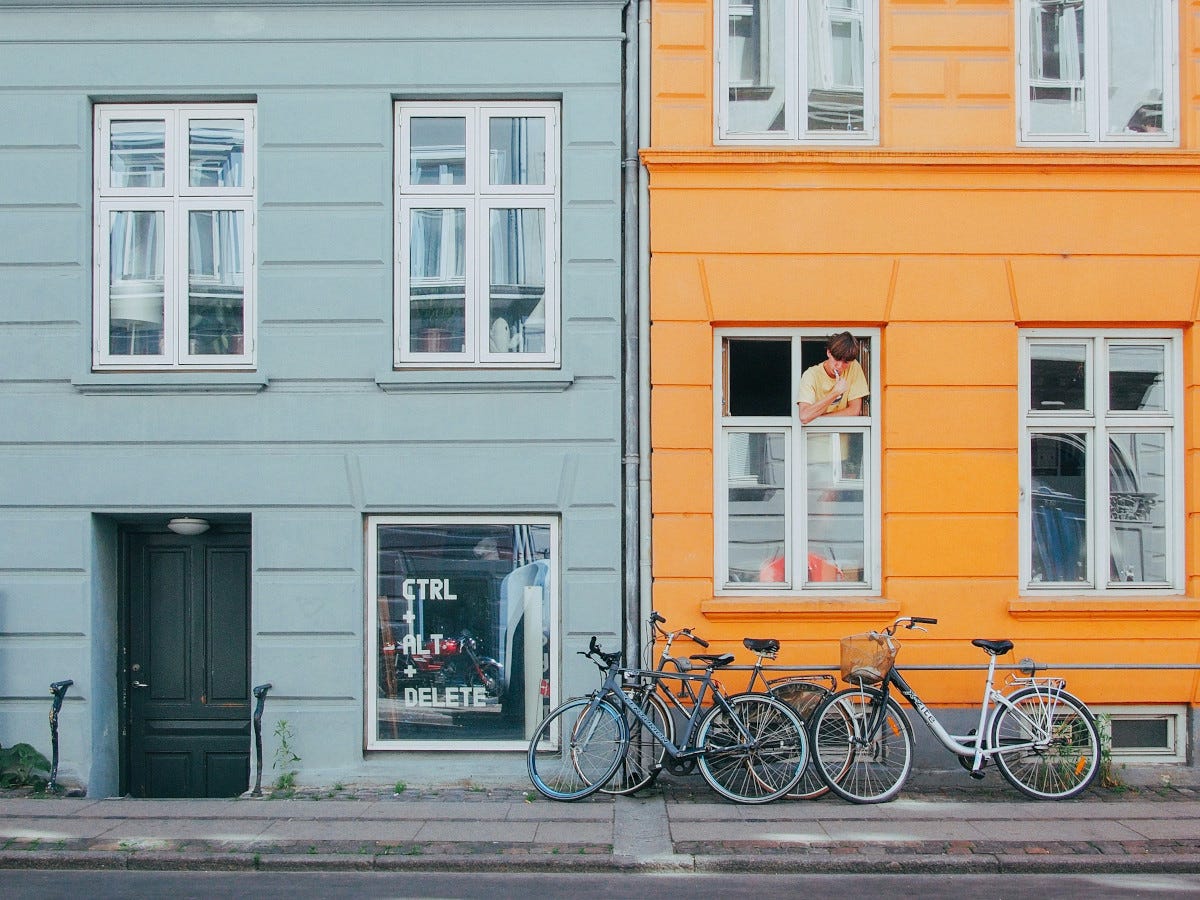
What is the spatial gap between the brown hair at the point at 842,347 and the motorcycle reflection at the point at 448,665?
11.6 ft

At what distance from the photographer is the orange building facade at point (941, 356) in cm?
870

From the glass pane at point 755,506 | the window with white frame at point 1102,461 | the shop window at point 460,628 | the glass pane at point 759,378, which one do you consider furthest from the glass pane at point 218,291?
the window with white frame at point 1102,461

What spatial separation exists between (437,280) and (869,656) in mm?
4308

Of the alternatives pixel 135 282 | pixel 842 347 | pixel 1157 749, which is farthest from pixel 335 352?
pixel 1157 749

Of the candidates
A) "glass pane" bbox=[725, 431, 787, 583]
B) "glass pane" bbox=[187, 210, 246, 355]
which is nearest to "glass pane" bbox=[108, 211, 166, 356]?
"glass pane" bbox=[187, 210, 246, 355]

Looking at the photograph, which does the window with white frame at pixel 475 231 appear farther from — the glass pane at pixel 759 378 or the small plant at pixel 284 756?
the small plant at pixel 284 756

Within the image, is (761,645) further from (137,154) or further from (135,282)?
(137,154)

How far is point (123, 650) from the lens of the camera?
9141 mm

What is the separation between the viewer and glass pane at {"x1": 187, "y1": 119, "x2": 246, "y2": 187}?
353 inches

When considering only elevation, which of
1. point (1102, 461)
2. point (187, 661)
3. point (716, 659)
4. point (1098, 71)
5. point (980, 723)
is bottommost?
point (980, 723)

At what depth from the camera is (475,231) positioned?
8922 mm

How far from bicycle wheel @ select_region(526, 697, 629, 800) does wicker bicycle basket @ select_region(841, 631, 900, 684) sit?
5.46 ft

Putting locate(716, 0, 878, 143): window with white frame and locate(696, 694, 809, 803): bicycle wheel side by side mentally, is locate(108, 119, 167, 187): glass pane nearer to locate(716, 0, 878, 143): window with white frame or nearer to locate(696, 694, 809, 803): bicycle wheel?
locate(716, 0, 878, 143): window with white frame

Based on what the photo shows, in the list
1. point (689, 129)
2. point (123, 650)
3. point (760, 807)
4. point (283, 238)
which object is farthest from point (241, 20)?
point (760, 807)
